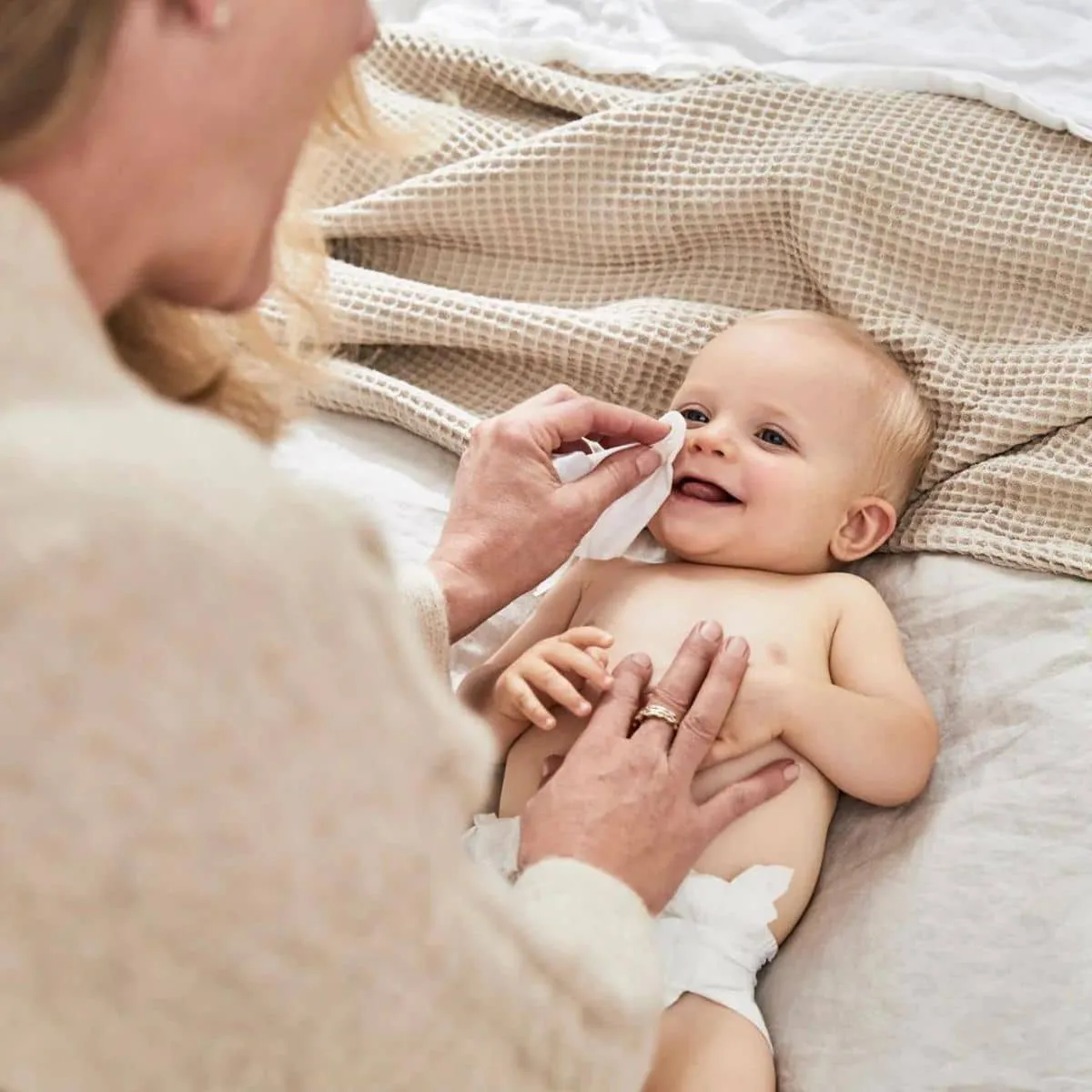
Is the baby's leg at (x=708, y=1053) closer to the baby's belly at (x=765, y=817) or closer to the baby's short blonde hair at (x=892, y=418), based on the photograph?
the baby's belly at (x=765, y=817)

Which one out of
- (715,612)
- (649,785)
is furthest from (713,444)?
(649,785)

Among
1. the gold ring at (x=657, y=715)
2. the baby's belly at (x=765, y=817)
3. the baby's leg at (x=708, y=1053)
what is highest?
the gold ring at (x=657, y=715)

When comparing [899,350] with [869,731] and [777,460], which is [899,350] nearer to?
[777,460]

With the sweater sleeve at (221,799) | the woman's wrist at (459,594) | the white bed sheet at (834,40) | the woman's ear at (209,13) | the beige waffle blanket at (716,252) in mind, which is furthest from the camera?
the white bed sheet at (834,40)

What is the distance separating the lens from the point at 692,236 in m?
1.49

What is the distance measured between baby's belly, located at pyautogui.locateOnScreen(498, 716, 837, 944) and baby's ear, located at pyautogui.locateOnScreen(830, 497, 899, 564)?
9.9 inches

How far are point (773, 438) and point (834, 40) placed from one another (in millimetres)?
607

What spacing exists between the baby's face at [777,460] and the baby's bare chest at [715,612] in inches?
1.3

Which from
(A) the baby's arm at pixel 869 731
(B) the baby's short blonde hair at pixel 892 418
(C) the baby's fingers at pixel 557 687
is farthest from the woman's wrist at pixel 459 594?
(B) the baby's short blonde hair at pixel 892 418

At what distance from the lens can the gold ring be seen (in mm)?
1086

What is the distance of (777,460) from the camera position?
4.18 ft

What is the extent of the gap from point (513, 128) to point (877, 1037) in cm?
115

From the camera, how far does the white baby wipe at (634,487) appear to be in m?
1.28

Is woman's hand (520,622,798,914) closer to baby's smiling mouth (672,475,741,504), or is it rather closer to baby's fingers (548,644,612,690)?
baby's fingers (548,644,612,690)
